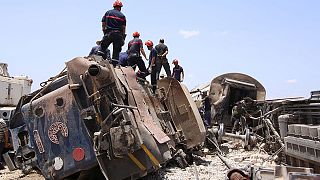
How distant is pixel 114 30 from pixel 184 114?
2129mm

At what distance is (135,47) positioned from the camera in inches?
348

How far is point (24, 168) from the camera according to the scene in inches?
209

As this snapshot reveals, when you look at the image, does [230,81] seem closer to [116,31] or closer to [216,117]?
[216,117]

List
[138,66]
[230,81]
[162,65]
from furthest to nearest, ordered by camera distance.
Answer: [230,81]
[162,65]
[138,66]

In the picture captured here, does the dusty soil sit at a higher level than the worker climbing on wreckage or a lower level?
lower

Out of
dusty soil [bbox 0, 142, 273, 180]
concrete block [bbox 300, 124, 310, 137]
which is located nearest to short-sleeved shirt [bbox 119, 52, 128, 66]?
dusty soil [bbox 0, 142, 273, 180]

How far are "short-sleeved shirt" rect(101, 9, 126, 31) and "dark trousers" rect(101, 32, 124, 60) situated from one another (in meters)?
0.14

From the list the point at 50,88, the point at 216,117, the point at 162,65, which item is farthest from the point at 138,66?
the point at 216,117

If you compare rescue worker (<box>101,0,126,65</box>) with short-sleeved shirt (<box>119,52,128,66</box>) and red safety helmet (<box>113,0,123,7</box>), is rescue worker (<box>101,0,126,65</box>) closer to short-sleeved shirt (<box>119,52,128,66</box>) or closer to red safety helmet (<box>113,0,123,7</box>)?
red safety helmet (<box>113,0,123,7</box>)

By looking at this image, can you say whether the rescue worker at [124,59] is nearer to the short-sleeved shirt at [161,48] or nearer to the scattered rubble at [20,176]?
the short-sleeved shirt at [161,48]

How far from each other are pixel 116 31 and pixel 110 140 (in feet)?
10.1

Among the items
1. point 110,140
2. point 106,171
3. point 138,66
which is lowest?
point 106,171

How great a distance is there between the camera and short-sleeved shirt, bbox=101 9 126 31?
24.3ft

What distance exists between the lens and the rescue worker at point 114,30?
7.38 m
